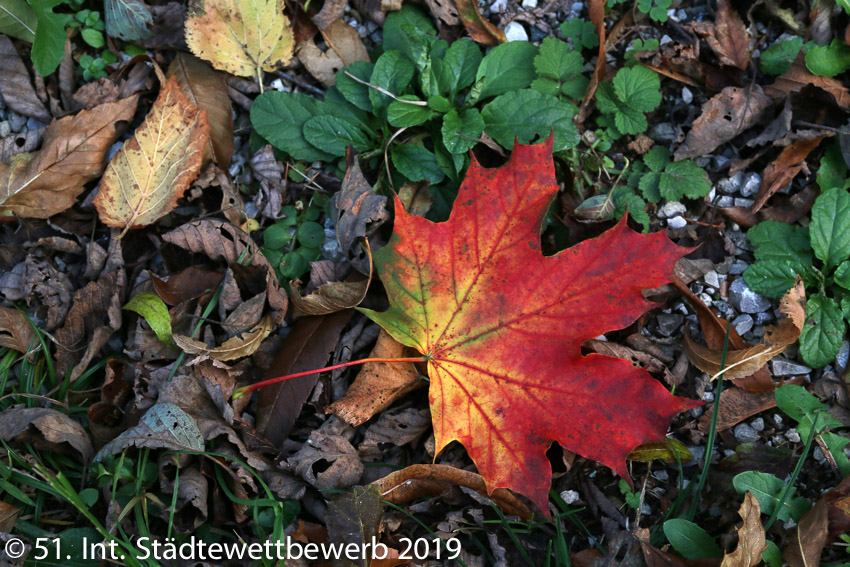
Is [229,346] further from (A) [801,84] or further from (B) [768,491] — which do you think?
(A) [801,84]

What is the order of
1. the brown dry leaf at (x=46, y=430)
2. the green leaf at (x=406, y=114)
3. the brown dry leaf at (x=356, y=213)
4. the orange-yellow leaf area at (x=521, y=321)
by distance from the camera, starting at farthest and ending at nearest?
the green leaf at (x=406, y=114) < the brown dry leaf at (x=356, y=213) < the brown dry leaf at (x=46, y=430) < the orange-yellow leaf area at (x=521, y=321)

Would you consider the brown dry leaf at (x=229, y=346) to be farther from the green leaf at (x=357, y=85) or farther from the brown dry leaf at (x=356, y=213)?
the green leaf at (x=357, y=85)

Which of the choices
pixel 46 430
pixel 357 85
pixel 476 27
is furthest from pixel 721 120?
pixel 46 430

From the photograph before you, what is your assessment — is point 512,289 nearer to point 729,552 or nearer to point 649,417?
point 649,417

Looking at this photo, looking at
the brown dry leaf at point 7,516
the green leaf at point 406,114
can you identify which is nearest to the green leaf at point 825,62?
the green leaf at point 406,114

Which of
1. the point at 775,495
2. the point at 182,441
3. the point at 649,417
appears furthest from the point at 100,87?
the point at 775,495

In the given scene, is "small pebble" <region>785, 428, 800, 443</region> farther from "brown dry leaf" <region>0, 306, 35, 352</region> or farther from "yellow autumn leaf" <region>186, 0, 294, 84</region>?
"brown dry leaf" <region>0, 306, 35, 352</region>

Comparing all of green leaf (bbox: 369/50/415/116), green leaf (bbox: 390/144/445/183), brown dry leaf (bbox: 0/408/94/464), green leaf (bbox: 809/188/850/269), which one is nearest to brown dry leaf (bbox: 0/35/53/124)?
brown dry leaf (bbox: 0/408/94/464)
